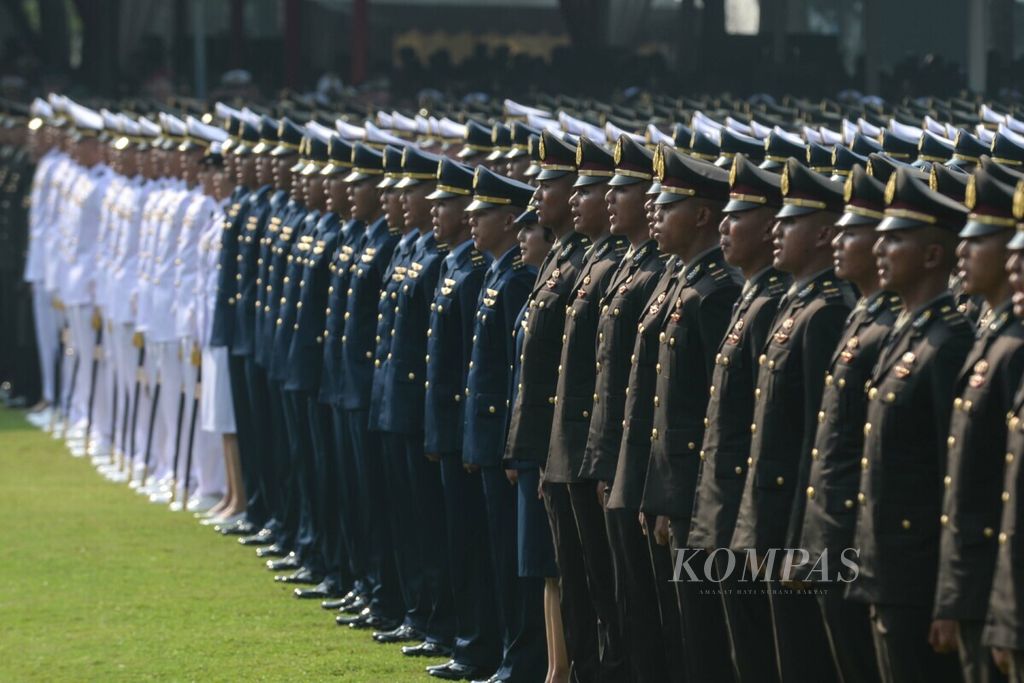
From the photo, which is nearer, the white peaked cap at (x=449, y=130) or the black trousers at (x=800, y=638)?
the black trousers at (x=800, y=638)

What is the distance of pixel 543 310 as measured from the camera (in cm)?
779

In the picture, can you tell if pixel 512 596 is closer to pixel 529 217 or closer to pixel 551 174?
pixel 529 217

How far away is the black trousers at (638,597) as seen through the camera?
7.19 metres

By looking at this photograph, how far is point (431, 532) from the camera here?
9.47 m

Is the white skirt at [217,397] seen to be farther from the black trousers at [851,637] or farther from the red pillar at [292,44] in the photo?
the red pillar at [292,44]

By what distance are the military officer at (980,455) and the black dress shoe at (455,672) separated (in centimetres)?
361

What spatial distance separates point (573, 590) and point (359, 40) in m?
22.5

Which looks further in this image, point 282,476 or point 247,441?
point 247,441

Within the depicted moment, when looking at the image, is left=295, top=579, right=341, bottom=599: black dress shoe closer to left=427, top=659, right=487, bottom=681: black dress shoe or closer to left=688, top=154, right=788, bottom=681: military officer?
left=427, top=659, right=487, bottom=681: black dress shoe

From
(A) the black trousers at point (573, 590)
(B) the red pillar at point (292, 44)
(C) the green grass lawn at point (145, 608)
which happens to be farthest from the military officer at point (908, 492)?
(B) the red pillar at point (292, 44)

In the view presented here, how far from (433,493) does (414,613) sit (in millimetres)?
Answer: 515

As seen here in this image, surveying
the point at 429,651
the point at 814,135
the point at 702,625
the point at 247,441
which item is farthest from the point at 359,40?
the point at 702,625

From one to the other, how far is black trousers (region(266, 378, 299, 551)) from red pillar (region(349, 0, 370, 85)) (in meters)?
17.3

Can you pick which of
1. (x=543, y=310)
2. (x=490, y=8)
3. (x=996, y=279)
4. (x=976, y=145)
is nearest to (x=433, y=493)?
(x=543, y=310)
